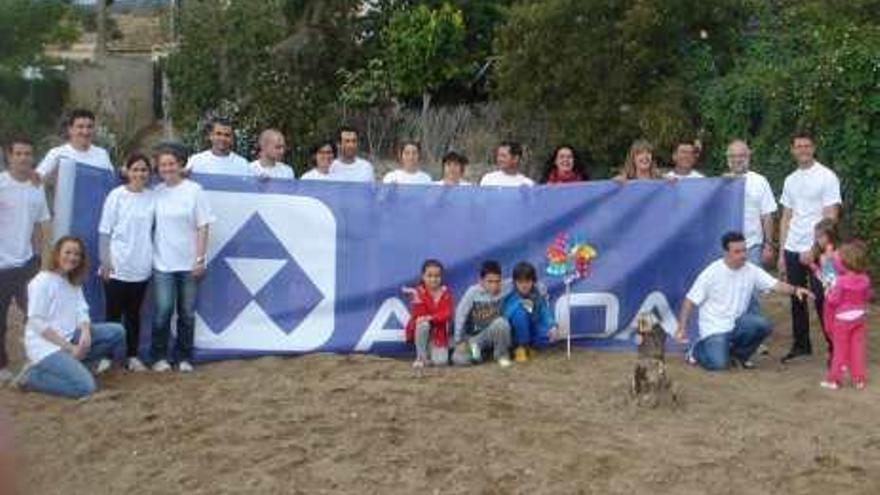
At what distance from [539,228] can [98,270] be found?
297 centimetres

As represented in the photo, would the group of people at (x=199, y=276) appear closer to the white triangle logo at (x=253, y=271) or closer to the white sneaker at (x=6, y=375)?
the white sneaker at (x=6, y=375)

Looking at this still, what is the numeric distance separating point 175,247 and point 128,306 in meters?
0.52

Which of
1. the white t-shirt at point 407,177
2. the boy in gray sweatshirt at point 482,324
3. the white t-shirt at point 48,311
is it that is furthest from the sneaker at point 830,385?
the white t-shirt at point 48,311

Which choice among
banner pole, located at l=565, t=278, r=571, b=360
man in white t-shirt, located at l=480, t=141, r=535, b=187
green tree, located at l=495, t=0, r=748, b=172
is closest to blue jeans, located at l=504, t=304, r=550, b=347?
banner pole, located at l=565, t=278, r=571, b=360

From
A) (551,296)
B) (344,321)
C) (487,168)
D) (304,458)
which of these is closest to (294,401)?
(304,458)

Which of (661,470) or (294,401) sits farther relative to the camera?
(294,401)

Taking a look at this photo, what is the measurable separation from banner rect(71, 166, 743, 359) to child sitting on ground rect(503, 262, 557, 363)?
0.24 m

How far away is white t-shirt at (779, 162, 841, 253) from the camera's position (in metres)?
8.58

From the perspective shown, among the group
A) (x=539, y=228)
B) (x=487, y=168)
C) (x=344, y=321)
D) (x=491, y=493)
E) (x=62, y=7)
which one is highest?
(x=62, y=7)

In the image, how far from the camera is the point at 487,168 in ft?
65.2

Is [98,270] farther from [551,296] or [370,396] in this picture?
[551,296]

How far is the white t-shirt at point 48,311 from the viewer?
24.4 feet

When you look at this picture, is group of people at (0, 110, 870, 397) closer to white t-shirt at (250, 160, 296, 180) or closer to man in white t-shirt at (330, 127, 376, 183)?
white t-shirt at (250, 160, 296, 180)

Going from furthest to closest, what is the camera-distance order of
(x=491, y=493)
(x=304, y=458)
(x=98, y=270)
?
1. (x=98, y=270)
2. (x=304, y=458)
3. (x=491, y=493)
